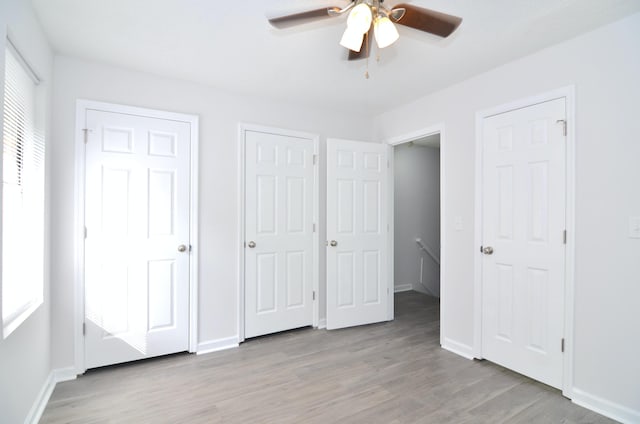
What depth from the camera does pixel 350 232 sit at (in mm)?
3580

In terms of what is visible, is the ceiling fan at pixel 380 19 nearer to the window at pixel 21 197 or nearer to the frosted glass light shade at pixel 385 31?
the frosted glass light shade at pixel 385 31

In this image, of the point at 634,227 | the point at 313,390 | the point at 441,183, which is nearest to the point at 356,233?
the point at 441,183

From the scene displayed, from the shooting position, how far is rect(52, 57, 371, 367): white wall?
243 cm

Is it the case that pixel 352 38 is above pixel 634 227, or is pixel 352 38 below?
above

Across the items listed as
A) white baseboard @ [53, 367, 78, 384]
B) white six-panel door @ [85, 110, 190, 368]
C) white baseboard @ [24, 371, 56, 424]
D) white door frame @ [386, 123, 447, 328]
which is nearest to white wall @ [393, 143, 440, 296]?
white door frame @ [386, 123, 447, 328]

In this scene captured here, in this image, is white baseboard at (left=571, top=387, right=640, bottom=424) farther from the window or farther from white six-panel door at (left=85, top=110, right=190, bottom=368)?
the window

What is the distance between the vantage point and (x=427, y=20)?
5.43 feet

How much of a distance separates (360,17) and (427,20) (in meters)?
0.39

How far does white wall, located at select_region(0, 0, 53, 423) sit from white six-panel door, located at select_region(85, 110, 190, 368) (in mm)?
315

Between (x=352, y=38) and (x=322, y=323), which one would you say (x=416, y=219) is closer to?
(x=322, y=323)

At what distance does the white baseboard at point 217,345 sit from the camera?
9.56 feet

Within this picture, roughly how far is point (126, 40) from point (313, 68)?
54.2 inches

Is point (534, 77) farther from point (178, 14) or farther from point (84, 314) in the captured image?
point (84, 314)

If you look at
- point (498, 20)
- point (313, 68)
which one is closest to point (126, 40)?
point (313, 68)
